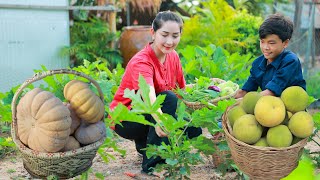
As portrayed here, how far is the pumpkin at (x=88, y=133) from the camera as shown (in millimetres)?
2469

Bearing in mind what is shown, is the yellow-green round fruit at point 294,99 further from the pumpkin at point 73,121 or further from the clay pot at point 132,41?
the clay pot at point 132,41

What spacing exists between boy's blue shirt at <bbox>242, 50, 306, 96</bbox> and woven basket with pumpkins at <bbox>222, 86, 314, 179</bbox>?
59 centimetres

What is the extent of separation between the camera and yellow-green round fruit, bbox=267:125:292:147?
214cm

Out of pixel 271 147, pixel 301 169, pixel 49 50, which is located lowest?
pixel 49 50

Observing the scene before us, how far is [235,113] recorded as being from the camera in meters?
2.34

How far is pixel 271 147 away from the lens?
2.15 m

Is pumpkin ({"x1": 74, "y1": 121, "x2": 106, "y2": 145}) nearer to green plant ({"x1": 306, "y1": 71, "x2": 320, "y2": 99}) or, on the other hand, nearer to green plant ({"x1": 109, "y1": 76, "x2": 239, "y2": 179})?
green plant ({"x1": 109, "y1": 76, "x2": 239, "y2": 179})

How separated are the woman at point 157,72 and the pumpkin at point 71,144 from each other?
752mm

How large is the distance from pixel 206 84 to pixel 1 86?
376cm


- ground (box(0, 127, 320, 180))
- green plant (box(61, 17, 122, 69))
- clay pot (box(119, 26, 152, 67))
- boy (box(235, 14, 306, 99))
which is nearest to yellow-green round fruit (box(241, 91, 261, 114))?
boy (box(235, 14, 306, 99))

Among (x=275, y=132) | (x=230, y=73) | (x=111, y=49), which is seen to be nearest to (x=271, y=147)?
(x=275, y=132)

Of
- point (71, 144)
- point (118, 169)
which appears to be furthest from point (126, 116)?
point (118, 169)

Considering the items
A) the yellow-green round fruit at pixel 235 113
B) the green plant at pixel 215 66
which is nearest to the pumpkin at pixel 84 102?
the yellow-green round fruit at pixel 235 113

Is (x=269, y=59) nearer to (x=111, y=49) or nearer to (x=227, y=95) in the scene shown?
(x=227, y=95)
